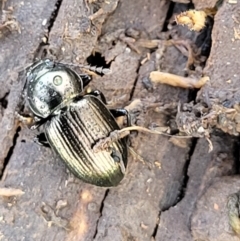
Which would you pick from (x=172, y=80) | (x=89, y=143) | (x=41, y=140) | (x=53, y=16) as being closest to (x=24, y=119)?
(x=41, y=140)

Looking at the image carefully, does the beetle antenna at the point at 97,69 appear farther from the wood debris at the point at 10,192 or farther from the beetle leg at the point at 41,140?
the wood debris at the point at 10,192

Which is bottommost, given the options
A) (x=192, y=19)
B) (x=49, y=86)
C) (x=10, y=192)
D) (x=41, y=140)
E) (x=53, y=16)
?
(x=10, y=192)

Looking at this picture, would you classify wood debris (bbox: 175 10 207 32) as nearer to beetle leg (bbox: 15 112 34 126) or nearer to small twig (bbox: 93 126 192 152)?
small twig (bbox: 93 126 192 152)

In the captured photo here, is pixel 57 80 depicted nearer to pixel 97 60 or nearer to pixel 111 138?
pixel 97 60

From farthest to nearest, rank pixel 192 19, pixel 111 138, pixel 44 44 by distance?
pixel 44 44 < pixel 192 19 < pixel 111 138

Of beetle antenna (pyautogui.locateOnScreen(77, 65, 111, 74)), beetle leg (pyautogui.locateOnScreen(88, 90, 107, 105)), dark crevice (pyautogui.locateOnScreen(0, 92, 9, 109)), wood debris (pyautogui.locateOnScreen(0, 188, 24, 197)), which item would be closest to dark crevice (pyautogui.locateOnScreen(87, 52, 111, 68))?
beetle antenna (pyautogui.locateOnScreen(77, 65, 111, 74))

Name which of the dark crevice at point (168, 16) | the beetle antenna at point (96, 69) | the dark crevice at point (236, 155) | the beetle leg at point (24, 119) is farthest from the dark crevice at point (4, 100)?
the dark crevice at point (236, 155)

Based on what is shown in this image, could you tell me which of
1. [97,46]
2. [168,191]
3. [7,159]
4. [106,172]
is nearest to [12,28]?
[97,46]

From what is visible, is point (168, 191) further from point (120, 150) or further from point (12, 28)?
point (12, 28)
